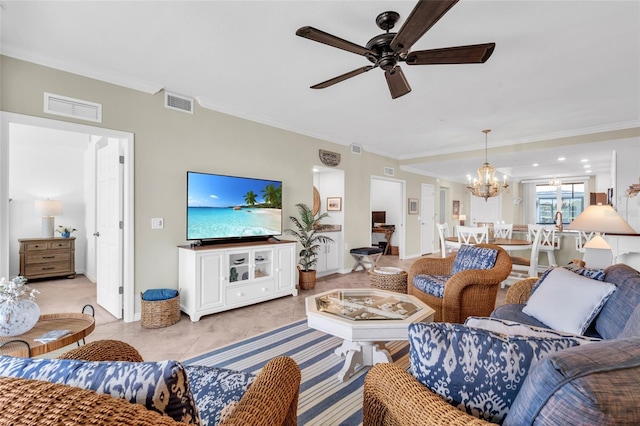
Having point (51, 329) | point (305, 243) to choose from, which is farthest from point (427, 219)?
point (51, 329)

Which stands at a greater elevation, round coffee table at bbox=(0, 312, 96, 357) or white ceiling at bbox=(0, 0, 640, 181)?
white ceiling at bbox=(0, 0, 640, 181)

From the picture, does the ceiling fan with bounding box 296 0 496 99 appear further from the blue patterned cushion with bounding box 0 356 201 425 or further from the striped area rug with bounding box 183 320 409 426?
the striped area rug with bounding box 183 320 409 426

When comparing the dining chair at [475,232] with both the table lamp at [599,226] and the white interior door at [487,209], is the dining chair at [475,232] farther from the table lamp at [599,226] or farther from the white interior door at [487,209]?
the white interior door at [487,209]

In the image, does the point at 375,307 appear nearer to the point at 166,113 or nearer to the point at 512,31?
the point at 512,31

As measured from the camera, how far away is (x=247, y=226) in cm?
380

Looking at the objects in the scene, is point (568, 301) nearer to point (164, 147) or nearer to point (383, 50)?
point (383, 50)

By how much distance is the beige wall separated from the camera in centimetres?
256

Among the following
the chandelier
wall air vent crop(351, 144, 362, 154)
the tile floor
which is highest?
wall air vent crop(351, 144, 362, 154)

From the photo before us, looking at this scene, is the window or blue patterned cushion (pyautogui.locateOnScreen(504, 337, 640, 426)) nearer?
blue patterned cushion (pyautogui.locateOnScreen(504, 337, 640, 426))

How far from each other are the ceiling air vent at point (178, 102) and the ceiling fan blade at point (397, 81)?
2.37 metres

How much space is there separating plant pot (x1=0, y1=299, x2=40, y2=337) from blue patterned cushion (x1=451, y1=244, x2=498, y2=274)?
3.34m

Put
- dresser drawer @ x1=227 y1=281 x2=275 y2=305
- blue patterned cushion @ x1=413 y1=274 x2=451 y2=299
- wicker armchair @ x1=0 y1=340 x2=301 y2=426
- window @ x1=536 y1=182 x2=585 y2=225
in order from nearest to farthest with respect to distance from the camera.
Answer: wicker armchair @ x1=0 y1=340 x2=301 y2=426 → blue patterned cushion @ x1=413 y1=274 x2=451 y2=299 → dresser drawer @ x1=227 y1=281 x2=275 y2=305 → window @ x1=536 y1=182 x2=585 y2=225

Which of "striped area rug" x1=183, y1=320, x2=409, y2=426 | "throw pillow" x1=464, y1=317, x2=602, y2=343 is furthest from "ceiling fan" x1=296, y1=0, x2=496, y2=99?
"striped area rug" x1=183, y1=320, x2=409, y2=426

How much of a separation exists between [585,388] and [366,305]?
1746 mm
